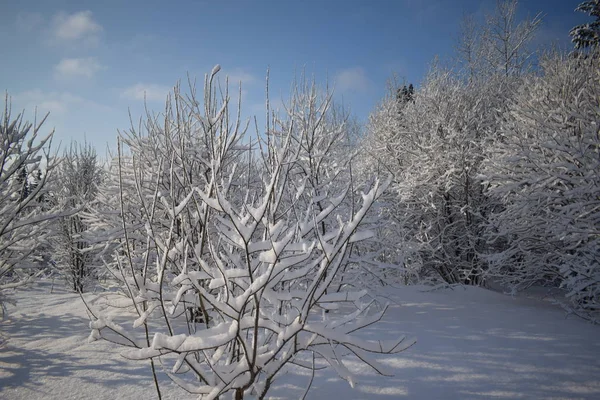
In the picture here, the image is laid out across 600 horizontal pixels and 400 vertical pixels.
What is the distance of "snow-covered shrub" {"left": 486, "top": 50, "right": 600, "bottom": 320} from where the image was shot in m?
4.62

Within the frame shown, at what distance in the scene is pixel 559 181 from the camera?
17.1 feet

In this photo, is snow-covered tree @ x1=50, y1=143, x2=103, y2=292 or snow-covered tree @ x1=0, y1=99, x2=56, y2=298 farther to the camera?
snow-covered tree @ x1=50, y1=143, x2=103, y2=292

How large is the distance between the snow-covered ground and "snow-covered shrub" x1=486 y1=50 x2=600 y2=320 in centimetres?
138

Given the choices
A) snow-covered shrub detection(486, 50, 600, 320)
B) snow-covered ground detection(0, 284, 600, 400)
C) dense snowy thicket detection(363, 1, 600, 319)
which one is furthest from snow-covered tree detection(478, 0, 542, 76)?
snow-covered ground detection(0, 284, 600, 400)

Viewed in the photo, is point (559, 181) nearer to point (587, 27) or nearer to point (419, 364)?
point (419, 364)

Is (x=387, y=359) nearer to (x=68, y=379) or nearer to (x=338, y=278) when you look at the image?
(x=338, y=278)

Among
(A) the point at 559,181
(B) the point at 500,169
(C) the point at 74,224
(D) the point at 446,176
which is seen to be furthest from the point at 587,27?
(C) the point at 74,224

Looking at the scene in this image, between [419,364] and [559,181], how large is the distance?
4801 mm

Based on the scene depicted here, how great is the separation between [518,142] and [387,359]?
581cm

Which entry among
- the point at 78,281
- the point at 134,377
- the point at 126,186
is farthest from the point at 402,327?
the point at 78,281

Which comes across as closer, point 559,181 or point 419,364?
point 419,364

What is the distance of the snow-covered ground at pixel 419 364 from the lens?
Result: 7.80ft

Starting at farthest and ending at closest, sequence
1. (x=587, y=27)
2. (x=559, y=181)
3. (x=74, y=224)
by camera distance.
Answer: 1. (x=587, y=27)
2. (x=74, y=224)
3. (x=559, y=181)

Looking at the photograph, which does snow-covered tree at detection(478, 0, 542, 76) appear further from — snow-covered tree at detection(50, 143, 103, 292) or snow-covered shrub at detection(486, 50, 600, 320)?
snow-covered tree at detection(50, 143, 103, 292)
